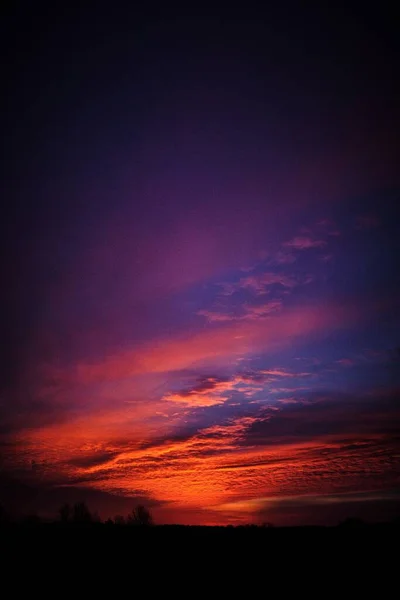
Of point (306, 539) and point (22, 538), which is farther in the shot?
point (306, 539)

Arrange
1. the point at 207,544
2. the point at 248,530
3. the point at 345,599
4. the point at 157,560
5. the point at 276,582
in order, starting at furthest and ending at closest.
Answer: the point at 248,530, the point at 207,544, the point at 157,560, the point at 276,582, the point at 345,599

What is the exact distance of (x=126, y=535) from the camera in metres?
13.6

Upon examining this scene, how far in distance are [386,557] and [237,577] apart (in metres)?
5.14

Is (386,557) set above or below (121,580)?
below

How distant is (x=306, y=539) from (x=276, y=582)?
4463 mm

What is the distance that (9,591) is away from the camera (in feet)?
29.8

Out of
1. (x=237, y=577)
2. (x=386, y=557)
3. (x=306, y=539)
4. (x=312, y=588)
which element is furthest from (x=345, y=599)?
(x=306, y=539)

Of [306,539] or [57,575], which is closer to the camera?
[57,575]

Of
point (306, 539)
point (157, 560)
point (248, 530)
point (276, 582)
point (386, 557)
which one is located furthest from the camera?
point (248, 530)

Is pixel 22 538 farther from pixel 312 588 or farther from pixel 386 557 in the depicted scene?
pixel 386 557

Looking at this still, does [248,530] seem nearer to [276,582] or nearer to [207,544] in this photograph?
[207,544]

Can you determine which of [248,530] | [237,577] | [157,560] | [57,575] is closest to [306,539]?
[248,530]

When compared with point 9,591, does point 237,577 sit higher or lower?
lower

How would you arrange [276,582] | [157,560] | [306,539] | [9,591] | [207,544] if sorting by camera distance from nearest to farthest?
1. [9,591]
2. [276,582]
3. [157,560]
4. [207,544]
5. [306,539]
